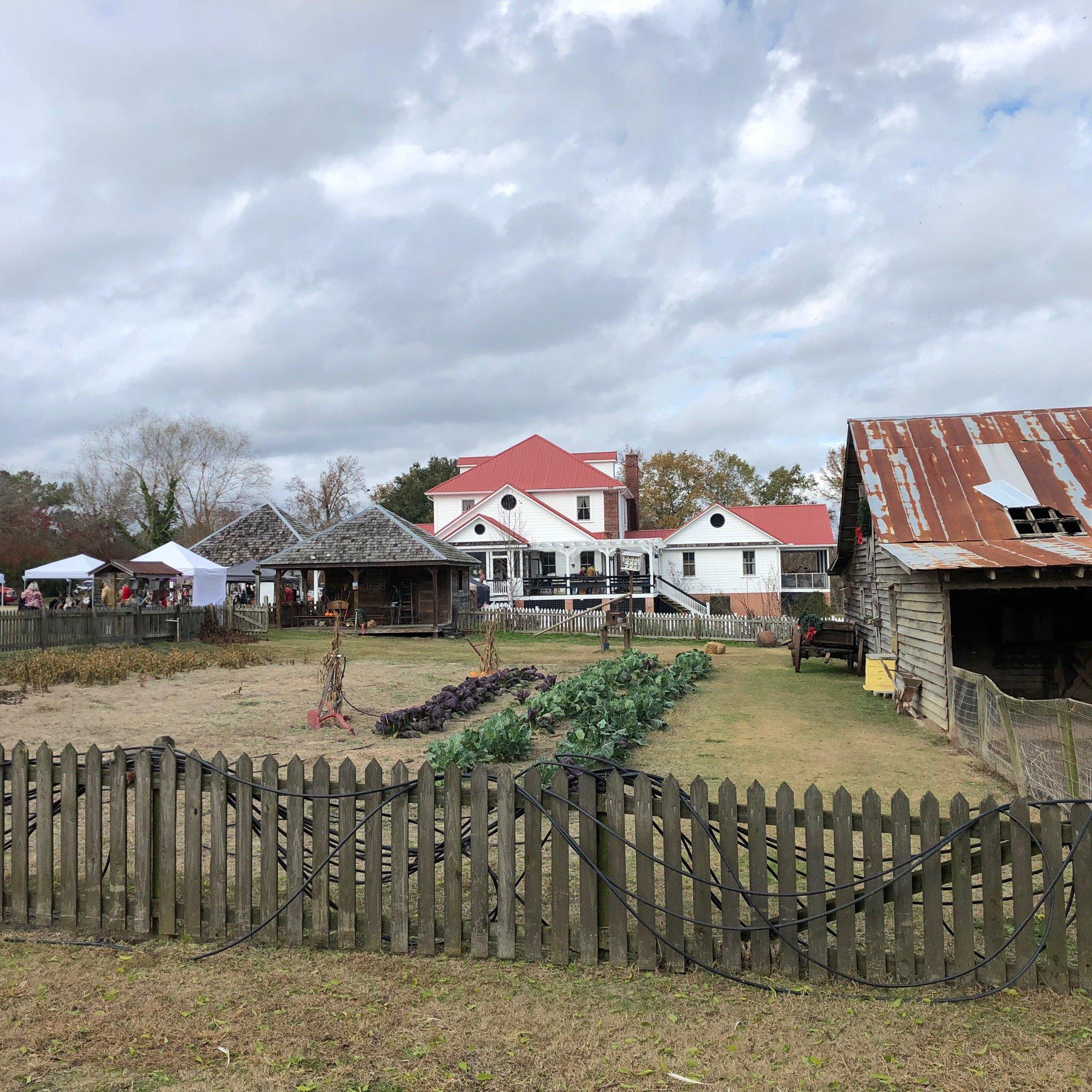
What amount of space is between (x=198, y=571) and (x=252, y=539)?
14442 mm

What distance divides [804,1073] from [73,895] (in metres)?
3.96

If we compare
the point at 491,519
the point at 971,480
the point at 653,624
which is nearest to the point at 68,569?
the point at 491,519

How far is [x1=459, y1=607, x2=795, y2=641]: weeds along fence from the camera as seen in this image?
33.7 m

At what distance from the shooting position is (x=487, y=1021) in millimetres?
4090

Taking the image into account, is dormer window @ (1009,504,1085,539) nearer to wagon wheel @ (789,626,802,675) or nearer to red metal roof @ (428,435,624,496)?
wagon wheel @ (789,626,802,675)

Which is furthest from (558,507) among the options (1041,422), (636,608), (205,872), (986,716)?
(205,872)

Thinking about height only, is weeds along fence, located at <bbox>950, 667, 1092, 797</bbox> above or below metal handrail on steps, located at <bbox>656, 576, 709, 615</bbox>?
below

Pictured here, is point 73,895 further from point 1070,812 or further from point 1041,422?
point 1041,422

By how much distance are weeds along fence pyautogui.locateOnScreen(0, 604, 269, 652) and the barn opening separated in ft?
72.0

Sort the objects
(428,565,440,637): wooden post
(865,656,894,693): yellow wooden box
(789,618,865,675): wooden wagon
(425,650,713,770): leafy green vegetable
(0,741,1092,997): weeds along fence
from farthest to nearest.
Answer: (428,565,440,637): wooden post, (789,618,865,675): wooden wagon, (865,656,894,693): yellow wooden box, (425,650,713,770): leafy green vegetable, (0,741,1092,997): weeds along fence

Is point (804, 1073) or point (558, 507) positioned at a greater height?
point (558, 507)

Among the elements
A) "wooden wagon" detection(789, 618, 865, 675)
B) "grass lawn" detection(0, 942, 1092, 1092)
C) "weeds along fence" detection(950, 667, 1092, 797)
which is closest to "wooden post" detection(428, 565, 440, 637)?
"wooden wagon" detection(789, 618, 865, 675)

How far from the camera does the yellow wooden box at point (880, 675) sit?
1717cm

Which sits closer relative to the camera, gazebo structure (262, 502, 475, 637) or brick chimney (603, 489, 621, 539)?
gazebo structure (262, 502, 475, 637)
